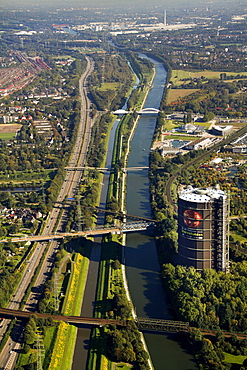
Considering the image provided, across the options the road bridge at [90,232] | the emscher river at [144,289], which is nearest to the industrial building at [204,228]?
the emscher river at [144,289]

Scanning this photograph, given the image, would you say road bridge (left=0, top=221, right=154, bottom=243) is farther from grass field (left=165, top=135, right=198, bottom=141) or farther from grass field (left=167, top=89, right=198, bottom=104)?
grass field (left=167, top=89, right=198, bottom=104)

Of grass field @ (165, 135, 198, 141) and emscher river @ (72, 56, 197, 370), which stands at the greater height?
emscher river @ (72, 56, 197, 370)

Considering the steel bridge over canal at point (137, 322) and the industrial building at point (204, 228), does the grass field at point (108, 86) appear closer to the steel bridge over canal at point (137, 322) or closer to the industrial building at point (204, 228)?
the industrial building at point (204, 228)

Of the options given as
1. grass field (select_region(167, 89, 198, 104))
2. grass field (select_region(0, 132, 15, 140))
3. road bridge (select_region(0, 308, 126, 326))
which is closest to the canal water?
road bridge (select_region(0, 308, 126, 326))

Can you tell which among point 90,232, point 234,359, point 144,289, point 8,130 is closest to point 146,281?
point 144,289

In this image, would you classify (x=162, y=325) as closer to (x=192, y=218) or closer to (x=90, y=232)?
(x=192, y=218)
